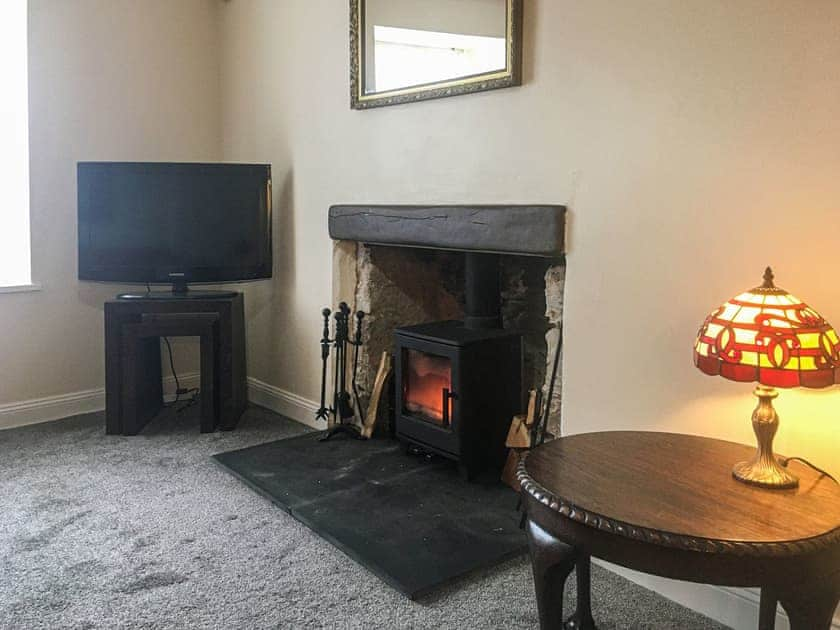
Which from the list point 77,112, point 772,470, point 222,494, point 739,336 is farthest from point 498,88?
point 77,112

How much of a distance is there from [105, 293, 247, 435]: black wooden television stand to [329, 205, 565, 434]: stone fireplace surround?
62cm

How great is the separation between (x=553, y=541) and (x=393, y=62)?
2.28 meters

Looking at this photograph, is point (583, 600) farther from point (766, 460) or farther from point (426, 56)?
point (426, 56)

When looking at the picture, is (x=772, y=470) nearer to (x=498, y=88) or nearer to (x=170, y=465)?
(x=498, y=88)

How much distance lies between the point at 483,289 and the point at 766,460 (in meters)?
1.67

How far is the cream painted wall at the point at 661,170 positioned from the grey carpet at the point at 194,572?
65 centimetres

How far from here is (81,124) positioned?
406 centimetres

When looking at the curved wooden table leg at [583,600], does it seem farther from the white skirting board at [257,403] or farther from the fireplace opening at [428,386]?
the fireplace opening at [428,386]

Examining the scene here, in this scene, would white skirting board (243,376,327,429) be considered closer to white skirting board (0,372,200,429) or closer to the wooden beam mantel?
white skirting board (0,372,200,429)

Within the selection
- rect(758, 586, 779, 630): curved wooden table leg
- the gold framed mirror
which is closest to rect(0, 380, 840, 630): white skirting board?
rect(758, 586, 779, 630): curved wooden table leg

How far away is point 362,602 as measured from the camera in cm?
220

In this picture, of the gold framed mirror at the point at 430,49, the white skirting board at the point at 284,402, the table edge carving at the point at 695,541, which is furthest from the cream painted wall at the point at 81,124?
the table edge carving at the point at 695,541

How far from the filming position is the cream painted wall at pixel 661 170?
1.90 metres

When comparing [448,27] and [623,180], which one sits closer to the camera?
[623,180]
